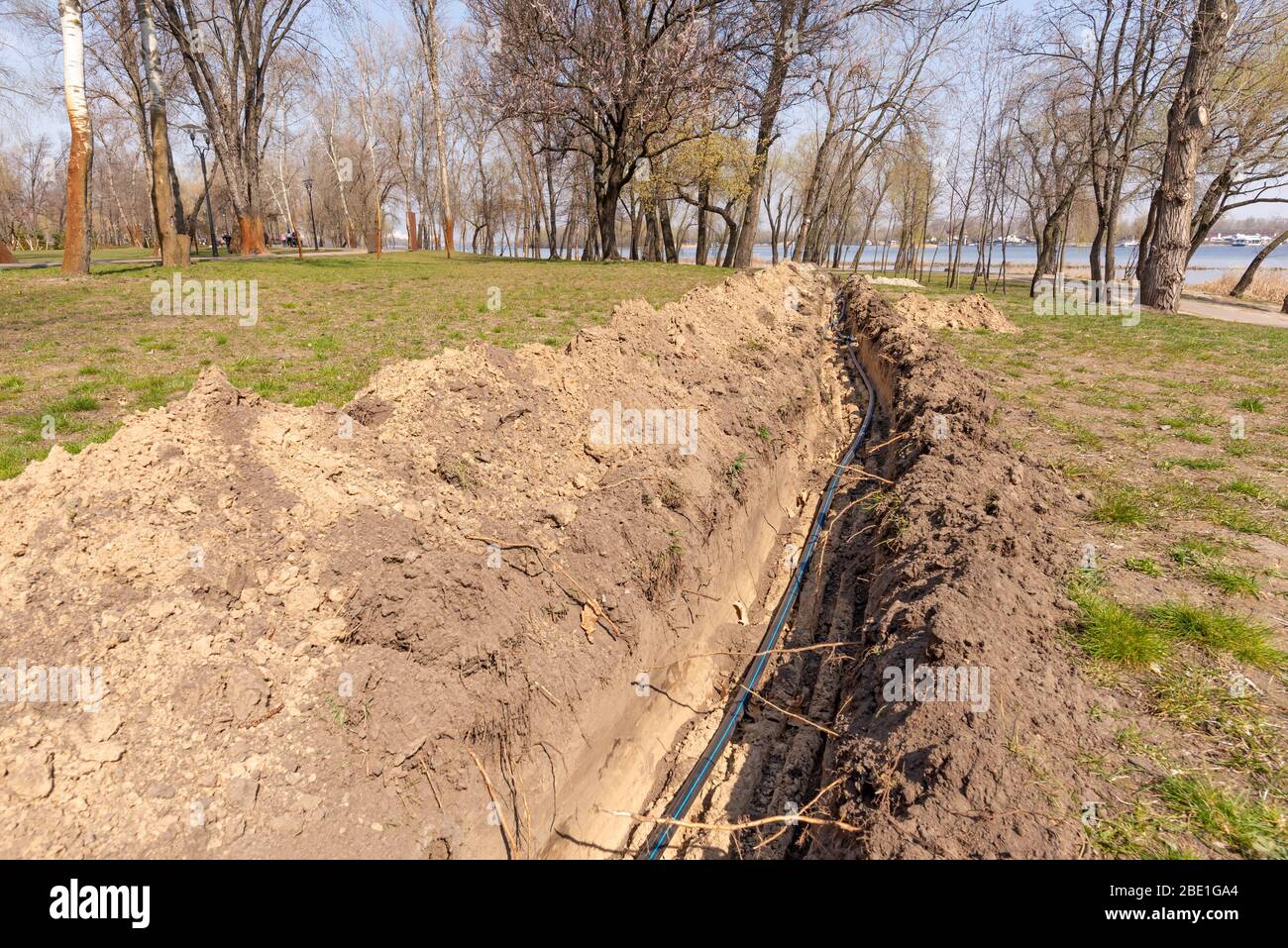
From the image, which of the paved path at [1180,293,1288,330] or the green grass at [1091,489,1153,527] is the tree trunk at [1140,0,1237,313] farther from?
the green grass at [1091,489,1153,527]

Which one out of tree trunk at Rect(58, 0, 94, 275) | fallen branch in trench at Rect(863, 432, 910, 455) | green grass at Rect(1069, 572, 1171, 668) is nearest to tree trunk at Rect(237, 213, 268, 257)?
tree trunk at Rect(58, 0, 94, 275)

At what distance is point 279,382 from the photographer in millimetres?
6113

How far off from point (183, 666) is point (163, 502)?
2.88ft

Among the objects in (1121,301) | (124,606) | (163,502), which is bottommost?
(124,606)

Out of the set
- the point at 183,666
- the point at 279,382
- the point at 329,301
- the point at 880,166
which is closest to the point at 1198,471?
the point at 183,666

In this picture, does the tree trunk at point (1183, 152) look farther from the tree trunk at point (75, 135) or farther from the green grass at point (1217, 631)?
the tree trunk at point (75, 135)

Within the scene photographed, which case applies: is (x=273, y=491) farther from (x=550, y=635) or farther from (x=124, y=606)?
(x=550, y=635)

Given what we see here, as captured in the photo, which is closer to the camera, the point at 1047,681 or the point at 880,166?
the point at 1047,681

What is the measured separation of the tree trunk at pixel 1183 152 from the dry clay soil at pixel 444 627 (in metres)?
13.0

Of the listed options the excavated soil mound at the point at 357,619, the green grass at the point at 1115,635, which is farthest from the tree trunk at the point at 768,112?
the green grass at the point at 1115,635

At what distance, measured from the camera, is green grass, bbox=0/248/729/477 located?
547 cm

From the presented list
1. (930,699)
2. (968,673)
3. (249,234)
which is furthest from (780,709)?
(249,234)

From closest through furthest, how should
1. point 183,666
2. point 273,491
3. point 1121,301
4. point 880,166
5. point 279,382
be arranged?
point 183,666
point 273,491
point 279,382
point 1121,301
point 880,166

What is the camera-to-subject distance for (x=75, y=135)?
35.0 ft
